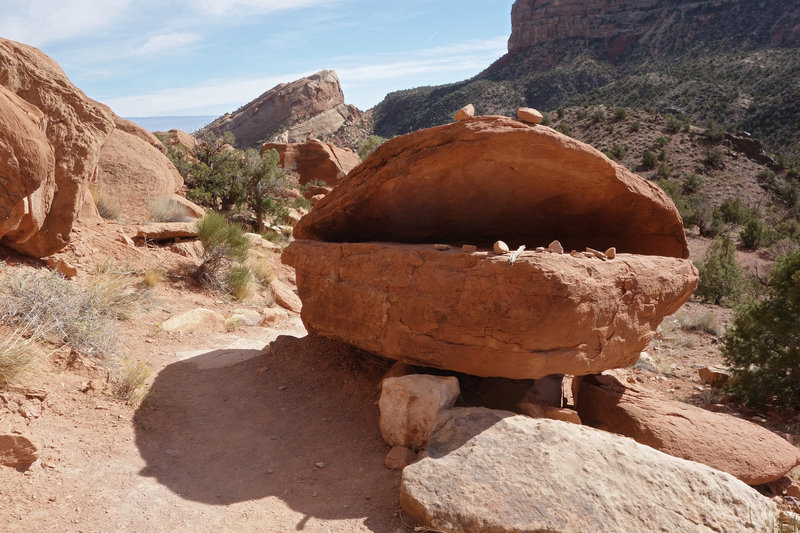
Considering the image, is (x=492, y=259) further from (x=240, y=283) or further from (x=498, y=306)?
(x=240, y=283)

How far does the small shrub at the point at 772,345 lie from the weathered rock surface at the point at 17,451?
606 centimetres

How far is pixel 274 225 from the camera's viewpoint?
13383 millimetres

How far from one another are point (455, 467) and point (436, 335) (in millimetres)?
932

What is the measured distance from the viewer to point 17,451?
2607 mm

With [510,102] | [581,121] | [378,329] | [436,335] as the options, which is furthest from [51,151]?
[510,102]

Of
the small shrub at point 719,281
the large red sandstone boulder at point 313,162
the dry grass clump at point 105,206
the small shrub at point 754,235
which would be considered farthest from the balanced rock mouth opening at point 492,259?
the large red sandstone boulder at point 313,162

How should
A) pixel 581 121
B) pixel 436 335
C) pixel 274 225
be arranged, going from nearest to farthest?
pixel 436 335
pixel 274 225
pixel 581 121

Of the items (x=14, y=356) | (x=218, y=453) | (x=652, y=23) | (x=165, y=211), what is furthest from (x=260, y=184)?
(x=652, y=23)

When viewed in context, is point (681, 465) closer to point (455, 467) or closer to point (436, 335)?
point (455, 467)

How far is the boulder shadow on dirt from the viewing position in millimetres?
2857

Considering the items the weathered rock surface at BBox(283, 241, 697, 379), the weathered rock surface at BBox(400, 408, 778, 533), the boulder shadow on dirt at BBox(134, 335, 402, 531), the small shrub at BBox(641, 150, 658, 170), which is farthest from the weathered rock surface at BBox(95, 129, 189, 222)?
the small shrub at BBox(641, 150, 658, 170)

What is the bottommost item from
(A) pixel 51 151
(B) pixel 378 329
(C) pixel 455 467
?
(C) pixel 455 467

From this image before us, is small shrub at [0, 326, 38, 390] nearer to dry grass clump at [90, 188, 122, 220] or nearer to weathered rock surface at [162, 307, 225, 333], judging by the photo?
weathered rock surface at [162, 307, 225, 333]

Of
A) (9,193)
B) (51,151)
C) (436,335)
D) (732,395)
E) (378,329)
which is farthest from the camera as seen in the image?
(732,395)
